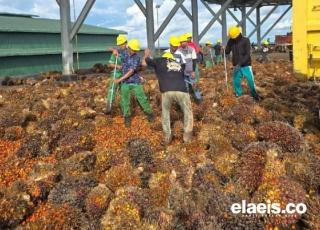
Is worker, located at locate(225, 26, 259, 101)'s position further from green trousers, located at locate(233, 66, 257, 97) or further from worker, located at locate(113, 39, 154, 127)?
worker, located at locate(113, 39, 154, 127)

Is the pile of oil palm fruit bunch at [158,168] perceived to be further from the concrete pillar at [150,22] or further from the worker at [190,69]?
the concrete pillar at [150,22]

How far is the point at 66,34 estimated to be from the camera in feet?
60.7

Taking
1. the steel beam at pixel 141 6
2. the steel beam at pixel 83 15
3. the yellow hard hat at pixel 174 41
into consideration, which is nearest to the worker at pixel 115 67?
the yellow hard hat at pixel 174 41

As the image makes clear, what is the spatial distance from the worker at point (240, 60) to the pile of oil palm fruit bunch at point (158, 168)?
93 centimetres

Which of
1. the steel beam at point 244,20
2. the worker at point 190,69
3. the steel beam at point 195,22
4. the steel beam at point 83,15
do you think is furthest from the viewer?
the steel beam at point 244,20

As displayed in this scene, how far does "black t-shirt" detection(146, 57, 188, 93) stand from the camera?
26.7ft

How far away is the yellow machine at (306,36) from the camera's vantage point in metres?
6.82

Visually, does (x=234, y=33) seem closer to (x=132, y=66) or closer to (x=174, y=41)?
(x=132, y=66)

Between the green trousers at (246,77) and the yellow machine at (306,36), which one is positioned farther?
the green trousers at (246,77)

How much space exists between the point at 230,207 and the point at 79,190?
1917 mm

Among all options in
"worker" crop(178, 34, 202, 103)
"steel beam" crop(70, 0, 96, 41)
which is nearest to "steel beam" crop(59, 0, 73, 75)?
"steel beam" crop(70, 0, 96, 41)

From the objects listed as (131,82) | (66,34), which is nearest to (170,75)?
(131,82)

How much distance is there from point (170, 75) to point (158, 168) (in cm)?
238

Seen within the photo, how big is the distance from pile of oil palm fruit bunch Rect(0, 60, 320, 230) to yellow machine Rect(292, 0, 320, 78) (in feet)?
3.24
